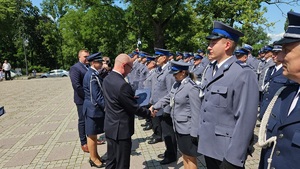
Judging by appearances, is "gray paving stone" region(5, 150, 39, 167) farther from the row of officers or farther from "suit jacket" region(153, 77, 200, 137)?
"suit jacket" region(153, 77, 200, 137)

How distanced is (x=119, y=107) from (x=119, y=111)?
0.20 feet

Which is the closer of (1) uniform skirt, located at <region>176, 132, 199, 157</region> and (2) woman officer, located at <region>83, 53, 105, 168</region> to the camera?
(1) uniform skirt, located at <region>176, 132, 199, 157</region>

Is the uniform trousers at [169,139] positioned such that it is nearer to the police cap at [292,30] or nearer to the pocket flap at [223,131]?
the pocket flap at [223,131]

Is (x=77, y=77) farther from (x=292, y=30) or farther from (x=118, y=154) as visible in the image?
(x=292, y=30)

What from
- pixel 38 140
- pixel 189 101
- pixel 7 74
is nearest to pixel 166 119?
pixel 189 101

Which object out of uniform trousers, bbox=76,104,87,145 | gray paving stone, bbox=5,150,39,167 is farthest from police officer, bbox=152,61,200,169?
gray paving stone, bbox=5,150,39,167

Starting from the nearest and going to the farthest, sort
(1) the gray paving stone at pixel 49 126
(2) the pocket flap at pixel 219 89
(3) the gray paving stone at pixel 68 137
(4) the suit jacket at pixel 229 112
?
(4) the suit jacket at pixel 229 112 < (2) the pocket flap at pixel 219 89 < (3) the gray paving stone at pixel 68 137 < (1) the gray paving stone at pixel 49 126

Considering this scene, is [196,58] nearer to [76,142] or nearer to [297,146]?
[76,142]

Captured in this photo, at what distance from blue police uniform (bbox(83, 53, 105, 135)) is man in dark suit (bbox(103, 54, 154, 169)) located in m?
1.09

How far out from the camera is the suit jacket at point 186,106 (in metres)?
3.46

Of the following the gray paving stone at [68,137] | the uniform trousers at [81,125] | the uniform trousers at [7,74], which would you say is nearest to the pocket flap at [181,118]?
the uniform trousers at [81,125]

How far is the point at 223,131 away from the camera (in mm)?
2428

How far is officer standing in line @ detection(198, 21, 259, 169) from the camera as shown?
221cm

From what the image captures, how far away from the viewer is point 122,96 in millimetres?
3396
